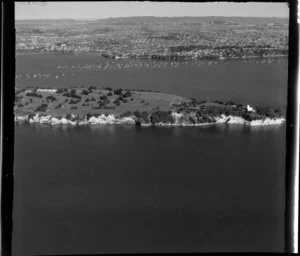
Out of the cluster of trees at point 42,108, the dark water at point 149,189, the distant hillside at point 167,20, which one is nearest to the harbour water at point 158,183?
the dark water at point 149,189

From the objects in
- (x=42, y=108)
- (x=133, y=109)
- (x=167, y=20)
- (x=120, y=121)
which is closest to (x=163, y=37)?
(x=167, y=20)

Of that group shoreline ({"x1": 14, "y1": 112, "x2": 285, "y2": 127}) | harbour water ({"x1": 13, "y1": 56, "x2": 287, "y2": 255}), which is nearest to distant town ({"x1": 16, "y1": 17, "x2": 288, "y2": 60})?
harbour water ({"x1": 13, "y1": 56, "x2": 287, "y2": 255})

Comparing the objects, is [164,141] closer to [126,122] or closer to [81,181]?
[126,122]

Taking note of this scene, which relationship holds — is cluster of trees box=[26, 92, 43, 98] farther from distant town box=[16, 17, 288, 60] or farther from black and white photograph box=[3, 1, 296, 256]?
distant town box=[16, 17, 288, 60]

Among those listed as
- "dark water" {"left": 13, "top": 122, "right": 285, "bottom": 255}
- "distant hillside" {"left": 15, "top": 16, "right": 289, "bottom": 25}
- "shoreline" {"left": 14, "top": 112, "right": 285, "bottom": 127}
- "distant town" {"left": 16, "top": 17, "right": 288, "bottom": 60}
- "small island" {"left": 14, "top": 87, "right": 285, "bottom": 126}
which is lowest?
"dark water" {"left": 13, "top": 122, "right": 285, "bottom": 255}

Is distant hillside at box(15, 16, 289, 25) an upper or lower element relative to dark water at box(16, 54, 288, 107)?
upper

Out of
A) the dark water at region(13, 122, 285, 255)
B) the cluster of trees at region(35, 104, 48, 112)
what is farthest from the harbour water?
the cluster of trees at region(35, 104, 48, 112)

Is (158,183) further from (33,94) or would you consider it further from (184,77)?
(33,94)
